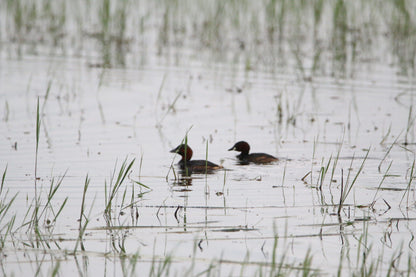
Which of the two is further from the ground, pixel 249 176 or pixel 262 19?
pixel 262 19

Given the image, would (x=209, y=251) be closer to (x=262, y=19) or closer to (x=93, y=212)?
(x=93, y=212)

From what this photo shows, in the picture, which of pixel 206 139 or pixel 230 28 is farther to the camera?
pixel 230 28

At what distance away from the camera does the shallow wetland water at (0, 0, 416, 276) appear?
19.5 ft

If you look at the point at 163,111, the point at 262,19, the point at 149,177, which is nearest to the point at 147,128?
the point at 163,111

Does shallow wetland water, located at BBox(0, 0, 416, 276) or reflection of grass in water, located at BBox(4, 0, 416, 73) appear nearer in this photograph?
shallow wetland water, located at BBox(0, 0, 416, 276)

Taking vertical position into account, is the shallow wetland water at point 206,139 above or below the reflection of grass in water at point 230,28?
below

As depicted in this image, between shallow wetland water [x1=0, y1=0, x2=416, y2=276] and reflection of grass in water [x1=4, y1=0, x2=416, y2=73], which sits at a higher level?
reflection of grass in water [x1=4, y1=0, x2=416, y2=73]

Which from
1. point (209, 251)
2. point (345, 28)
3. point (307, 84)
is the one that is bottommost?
point (209, 251)

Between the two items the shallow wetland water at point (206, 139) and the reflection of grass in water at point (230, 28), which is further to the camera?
the reflection of grass in water at point (230, 28)

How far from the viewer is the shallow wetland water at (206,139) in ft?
19.5

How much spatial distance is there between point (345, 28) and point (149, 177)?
33.3ft

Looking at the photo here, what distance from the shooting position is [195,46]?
17781 mm

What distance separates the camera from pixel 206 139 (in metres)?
11.0

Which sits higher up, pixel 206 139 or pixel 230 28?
pixel 230 28
